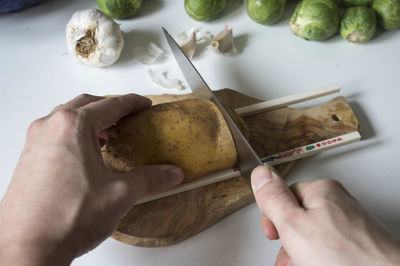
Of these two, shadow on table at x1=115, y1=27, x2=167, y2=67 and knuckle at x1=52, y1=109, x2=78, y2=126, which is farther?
shadow on table at x1=115, y1=27, x2=167, y2=67

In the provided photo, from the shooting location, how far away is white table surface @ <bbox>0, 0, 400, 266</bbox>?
149 centimetres

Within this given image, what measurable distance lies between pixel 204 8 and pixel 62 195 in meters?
1.33

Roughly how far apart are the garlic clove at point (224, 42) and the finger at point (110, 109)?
0.64 m

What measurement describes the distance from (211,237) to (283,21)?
1.27 metres

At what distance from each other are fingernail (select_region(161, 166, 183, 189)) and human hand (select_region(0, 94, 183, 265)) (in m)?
0.11

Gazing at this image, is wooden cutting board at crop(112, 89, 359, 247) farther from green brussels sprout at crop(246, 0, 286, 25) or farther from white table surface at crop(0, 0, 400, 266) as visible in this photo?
green brussels sprout at crop(246, 0, 286, 25)

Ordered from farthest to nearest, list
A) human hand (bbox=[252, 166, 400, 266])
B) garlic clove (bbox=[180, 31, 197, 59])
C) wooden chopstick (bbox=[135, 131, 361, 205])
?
garlic clove (bbox=[180, 31, 197, 59]), wooden chopstick (bbox=[135, 131, 361, 205]), human hand (bbox=[252, 166, 400, 266])

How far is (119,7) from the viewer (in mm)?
2055

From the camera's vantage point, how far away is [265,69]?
1.97 m

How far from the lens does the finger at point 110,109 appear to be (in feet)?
4.04

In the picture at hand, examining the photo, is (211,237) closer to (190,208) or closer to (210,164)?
(190,208)

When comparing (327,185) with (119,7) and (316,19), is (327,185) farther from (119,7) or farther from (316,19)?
(119,7)

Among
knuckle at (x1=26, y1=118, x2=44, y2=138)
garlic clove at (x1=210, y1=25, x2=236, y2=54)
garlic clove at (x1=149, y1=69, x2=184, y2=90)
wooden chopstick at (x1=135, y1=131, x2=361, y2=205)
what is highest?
Result: knuckle at (x1=26, y1=118, x2=44, y2=138)

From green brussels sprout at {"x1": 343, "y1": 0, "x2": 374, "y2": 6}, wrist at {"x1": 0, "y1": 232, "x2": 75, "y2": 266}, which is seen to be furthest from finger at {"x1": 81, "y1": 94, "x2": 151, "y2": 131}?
green brussels sprout at {"x1": 343, "y1": 0, "x2": 374, "y2": 6}
